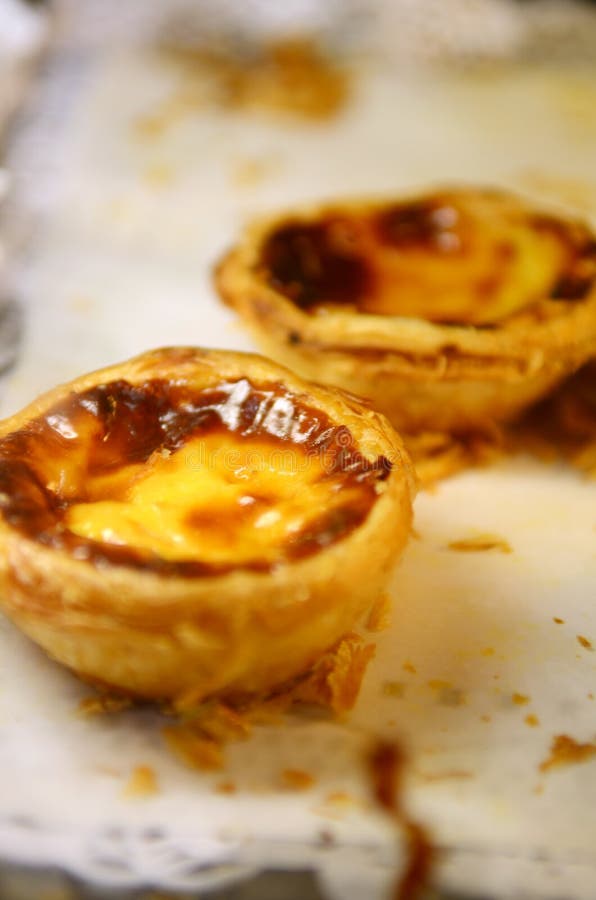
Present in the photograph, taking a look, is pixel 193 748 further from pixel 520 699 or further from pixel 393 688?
pixel 520 699

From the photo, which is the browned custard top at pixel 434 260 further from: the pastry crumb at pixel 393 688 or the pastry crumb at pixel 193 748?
the pastry crumb at pixel 193 748

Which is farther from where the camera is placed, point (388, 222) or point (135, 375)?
point (388, 222)

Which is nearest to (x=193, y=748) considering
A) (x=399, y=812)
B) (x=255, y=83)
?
(x=399, y=812)

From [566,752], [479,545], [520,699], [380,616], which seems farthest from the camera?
[479,545]

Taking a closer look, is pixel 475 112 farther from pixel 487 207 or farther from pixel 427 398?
pixel 427 398

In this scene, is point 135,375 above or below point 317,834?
above

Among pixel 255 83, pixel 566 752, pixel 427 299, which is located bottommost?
pixel 566 752

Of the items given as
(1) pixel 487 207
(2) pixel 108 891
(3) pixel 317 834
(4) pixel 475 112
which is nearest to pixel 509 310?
(1) pixel 487 207
